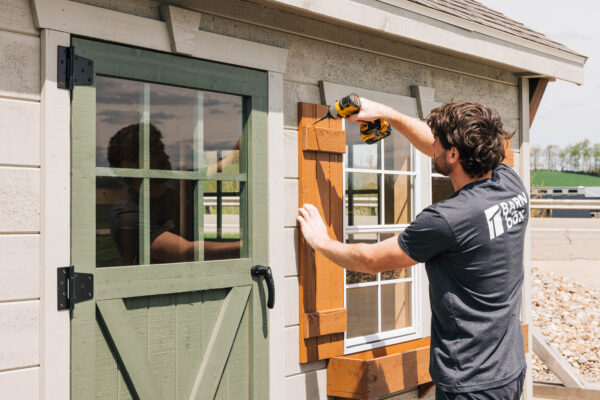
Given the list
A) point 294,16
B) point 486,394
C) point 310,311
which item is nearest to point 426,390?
point 310,311

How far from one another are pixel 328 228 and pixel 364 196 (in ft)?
2.00

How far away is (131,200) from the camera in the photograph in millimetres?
2820

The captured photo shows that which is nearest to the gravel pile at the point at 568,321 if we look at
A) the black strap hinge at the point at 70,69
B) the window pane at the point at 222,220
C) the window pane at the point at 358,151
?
the window pane at the point at 358,151

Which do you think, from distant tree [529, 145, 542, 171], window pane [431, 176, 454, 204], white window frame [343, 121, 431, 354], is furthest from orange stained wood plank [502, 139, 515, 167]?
distant tree [529, 145, 542, 171]

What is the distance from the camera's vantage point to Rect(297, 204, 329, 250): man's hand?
3139mm

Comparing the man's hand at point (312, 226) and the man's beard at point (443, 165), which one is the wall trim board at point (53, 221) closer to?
the man's hand at point (312, 226)

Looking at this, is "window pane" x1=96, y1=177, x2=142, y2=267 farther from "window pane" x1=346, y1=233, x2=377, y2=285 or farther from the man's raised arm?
"window pane" x1=346, y1=233, x2=377, y2=285

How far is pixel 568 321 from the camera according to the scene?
9641 mm

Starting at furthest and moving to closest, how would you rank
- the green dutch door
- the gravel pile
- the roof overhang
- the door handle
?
the gravel pile, the roof overhang, the door handle, the green dutch door

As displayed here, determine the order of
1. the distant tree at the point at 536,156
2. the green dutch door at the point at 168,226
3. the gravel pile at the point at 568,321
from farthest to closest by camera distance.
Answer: the distant tree at the point at 536,156 → the gravel pile at the point at 568,321 → the green dutch door at the point at 168,226

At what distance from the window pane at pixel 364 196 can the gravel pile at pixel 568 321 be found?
161 inches

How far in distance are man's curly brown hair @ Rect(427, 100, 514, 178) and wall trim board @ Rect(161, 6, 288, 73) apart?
3.64ft

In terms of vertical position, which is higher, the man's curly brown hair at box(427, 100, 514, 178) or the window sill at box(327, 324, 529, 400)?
the man's curly brown hair at box(427, 100, 514, 178)

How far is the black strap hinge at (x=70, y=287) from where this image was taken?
2.56 meters
